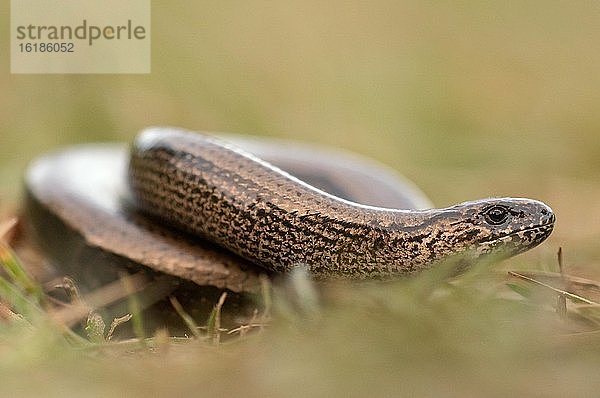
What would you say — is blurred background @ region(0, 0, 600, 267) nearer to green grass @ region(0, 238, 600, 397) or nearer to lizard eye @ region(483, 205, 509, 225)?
lizard eye @ region(483, 205, 509, 225)

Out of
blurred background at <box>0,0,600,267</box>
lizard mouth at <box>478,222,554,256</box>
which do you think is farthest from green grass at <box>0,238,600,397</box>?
blurred background at <box>0,0,600,267</box>

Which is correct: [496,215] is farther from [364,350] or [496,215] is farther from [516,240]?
[364,350]

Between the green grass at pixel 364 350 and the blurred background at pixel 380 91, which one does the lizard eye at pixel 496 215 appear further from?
the blurred background at pixel 380 91

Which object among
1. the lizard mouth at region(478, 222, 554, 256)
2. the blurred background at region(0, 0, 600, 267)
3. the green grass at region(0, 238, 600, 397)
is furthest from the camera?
the blurred background at region(0, 0, 600, 267)

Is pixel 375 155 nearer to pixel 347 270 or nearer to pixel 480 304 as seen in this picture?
pixel 347 270

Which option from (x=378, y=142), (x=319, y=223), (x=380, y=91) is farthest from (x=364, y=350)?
(x=380, y=91)

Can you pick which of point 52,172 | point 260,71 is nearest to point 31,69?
point 260,71
